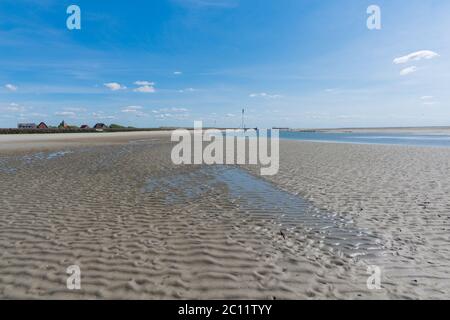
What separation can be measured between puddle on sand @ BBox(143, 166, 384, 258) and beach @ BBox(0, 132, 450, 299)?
53mm

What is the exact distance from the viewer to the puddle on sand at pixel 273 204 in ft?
22.0

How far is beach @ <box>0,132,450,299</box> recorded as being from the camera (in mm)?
4781

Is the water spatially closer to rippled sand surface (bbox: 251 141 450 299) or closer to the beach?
rippled sand surface (bbox: 251 141 450 299)

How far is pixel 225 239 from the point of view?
6.93m

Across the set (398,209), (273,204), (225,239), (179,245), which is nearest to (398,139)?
(398,209)

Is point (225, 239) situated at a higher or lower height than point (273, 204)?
lower

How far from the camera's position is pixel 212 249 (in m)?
6.34

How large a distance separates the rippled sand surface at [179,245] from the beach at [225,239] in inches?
1.2

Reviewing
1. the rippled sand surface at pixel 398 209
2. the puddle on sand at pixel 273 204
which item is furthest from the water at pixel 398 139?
the puddle on sand at pixel 273 204

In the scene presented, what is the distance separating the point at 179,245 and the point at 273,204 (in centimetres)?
482

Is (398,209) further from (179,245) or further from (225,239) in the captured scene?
(179,245)

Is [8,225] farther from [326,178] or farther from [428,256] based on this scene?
[326,178]

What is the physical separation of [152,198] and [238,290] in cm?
723
